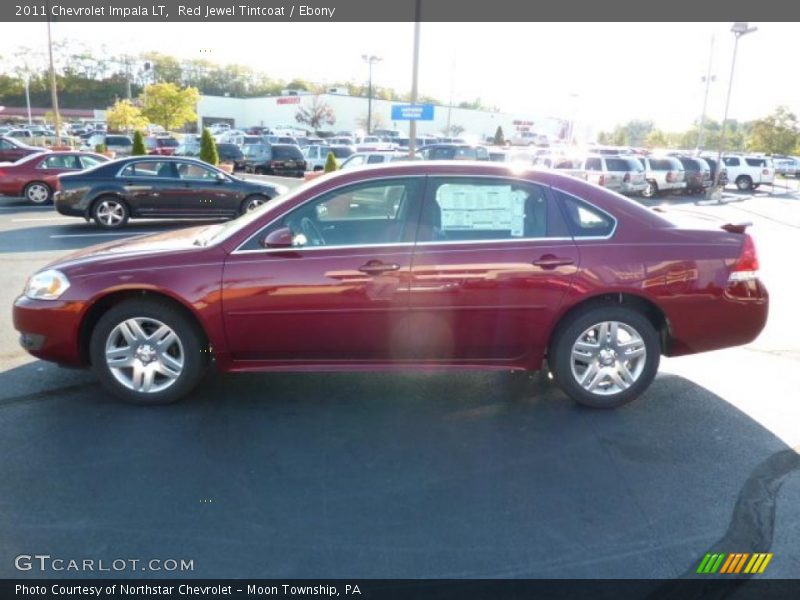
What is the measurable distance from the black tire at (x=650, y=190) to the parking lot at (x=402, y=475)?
72.9ft

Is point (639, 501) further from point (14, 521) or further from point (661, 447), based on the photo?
point (14, 521)

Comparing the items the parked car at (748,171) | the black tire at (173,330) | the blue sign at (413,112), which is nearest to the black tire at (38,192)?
the blue sign at (413,112)

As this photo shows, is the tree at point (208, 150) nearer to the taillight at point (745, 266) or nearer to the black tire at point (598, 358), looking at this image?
the black tire at point (598, 358)

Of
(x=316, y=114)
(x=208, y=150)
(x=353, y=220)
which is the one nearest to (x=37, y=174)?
(x=208, y=150)

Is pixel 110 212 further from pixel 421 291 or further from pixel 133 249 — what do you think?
pixel 421 291

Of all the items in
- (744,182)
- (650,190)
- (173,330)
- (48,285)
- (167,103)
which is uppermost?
(167,103)

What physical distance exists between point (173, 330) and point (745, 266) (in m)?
3.96

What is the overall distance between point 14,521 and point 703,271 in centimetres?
436

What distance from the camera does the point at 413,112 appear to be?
17438 mm

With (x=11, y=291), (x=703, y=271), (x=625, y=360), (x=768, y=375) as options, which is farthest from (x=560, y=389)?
(x=11, y=291)

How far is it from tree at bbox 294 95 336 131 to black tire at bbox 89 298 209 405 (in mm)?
74076

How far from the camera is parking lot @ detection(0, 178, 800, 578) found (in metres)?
3.08

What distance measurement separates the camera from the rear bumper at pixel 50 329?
4.55m

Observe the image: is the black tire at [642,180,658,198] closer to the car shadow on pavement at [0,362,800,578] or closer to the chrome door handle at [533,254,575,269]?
the car shadow on pavement at [0,362,800,578]
